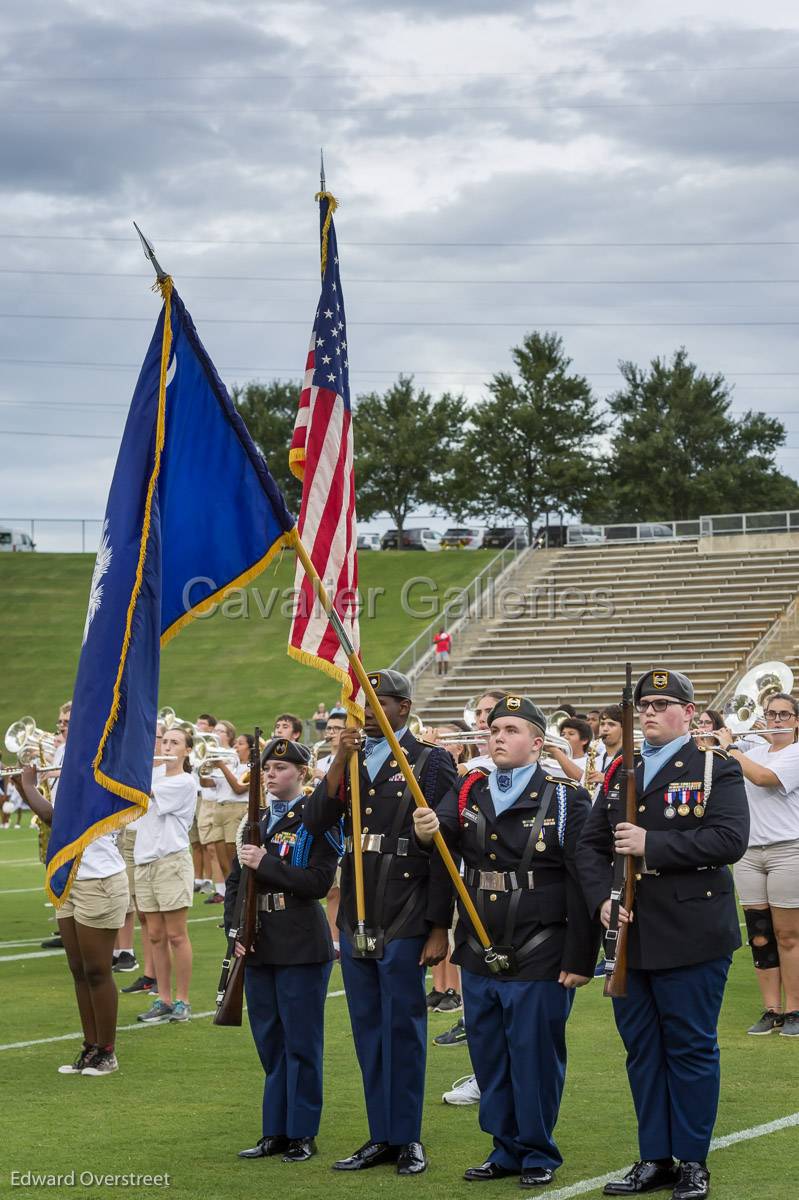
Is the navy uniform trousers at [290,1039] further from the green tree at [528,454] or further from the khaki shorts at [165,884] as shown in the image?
the green tree at [528,454]

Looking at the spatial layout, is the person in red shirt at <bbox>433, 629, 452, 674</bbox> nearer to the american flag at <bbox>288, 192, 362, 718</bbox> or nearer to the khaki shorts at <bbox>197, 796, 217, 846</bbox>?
the khaki shorts at <bbox>197, 796, 217, 846</bbox>

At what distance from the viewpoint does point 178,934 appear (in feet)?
32.0

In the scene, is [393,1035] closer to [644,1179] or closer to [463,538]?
[644,1179]

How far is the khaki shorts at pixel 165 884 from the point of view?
9.80 metres

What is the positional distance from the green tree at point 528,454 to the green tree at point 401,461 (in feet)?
6.10

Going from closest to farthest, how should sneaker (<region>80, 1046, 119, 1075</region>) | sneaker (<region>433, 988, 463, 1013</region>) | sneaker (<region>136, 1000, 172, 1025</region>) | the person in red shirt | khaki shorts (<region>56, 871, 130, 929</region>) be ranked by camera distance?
sneaker (<region>80, 1046, 119, 1075</region>) → khaki shorts (<region>56, 871, 130, 929</region>) → sneaker (<region>136, 1000, 172, 1025</region>) → sneaker (<region>433, 988, 463, 1013</region>) → the person in red shirt

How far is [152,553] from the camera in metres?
6.43

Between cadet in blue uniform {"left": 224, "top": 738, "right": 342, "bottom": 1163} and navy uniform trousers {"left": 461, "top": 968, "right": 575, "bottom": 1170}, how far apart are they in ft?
2.70

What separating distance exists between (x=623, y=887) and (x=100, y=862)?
152 inches

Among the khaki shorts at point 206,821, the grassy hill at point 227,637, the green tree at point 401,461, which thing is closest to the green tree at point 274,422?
the green tree at point 401,461

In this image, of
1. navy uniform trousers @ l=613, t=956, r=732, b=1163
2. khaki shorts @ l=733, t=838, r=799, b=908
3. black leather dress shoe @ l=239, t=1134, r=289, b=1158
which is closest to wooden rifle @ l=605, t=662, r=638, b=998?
navy uniform trousers @ l=613, t=956, r=732, b=1163

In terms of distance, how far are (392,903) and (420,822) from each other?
1.51ft

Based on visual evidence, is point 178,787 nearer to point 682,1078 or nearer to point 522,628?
point 682,1078

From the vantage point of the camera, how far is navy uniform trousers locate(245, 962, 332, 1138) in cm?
651
